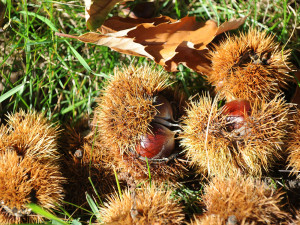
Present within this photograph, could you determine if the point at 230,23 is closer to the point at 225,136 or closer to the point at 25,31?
the point at 225,136

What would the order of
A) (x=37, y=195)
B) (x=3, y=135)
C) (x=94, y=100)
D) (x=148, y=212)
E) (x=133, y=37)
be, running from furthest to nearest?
(x=94, y=100), (x=133, y=37), (x=3, y=135), (x=37, y=195), (x=148, y=212)

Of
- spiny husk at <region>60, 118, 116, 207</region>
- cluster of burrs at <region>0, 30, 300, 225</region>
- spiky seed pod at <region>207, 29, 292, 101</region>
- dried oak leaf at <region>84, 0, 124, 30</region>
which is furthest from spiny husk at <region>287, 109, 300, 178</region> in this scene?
dried oak leaf at <region>84, 0, 124, 30</region>

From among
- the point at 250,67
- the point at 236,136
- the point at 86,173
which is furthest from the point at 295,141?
the point at 86,173

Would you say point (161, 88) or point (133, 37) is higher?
point (133, 37)

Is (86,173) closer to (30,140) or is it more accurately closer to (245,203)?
(30,140)

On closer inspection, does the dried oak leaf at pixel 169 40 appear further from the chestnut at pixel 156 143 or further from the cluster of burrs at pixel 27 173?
the cluster of burrs at pixel 27 173

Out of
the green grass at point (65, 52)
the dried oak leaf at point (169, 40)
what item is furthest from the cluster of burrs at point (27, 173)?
the dried oak leaf at point (169, 40)

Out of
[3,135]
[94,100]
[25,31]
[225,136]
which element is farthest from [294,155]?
[25,31]
